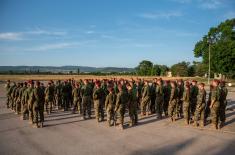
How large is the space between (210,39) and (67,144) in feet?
168

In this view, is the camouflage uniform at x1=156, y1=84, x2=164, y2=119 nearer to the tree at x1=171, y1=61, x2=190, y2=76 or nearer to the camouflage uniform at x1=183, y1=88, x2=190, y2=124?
the camouflage uniform at x1=183, y1=88, x2=190, y2=124

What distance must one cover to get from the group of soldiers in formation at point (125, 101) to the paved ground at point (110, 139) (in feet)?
1.88

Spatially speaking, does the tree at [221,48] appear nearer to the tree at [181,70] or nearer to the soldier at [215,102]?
the tree at [181,70]

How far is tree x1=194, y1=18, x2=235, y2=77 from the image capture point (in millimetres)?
46781

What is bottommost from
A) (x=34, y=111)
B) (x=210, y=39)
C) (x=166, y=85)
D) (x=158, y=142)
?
(x=158, y=142)

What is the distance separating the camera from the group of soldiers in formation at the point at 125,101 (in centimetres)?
1170

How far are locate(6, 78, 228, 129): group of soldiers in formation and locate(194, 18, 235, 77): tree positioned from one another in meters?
34.3

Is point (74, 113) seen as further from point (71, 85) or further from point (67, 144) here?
point (67, 144)

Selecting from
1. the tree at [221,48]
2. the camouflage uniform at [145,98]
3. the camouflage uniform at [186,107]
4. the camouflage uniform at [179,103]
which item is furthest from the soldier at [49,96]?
the tree at [221,48]

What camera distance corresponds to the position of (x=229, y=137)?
1027cm

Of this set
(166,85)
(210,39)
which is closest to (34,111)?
(166,85)

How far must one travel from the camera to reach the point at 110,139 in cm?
982

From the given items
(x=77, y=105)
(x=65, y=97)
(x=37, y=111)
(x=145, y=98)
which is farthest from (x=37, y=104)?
(x=145, y=98)

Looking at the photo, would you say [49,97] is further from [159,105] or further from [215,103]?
[215,103]
